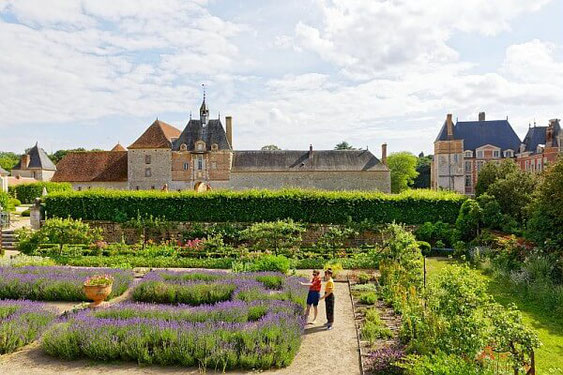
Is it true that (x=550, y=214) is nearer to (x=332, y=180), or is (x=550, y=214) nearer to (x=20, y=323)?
(x=20, y=323)

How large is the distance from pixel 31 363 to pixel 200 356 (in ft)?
8.38

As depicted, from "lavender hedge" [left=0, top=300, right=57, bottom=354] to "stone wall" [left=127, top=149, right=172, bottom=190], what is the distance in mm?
29094

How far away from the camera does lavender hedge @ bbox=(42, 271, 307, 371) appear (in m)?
6.15

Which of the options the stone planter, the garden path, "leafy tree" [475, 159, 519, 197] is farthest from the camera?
"leafy tree" [475, 159, 519, 197]

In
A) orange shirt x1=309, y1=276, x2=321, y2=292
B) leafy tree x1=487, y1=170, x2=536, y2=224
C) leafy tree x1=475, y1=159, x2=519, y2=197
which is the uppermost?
leafy tree x1=475, y1=159, x2=519, y2=197

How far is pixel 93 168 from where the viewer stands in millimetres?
37625

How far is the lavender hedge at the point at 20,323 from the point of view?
22.0 ft

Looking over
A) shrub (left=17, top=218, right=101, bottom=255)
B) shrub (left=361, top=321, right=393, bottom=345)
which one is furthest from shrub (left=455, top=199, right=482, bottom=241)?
shrub (left=17, top=218, right=101, bottom=255)

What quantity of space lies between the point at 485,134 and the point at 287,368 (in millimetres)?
43839

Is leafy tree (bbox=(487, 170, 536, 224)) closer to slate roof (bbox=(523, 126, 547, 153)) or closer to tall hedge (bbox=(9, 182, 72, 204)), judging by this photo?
slate roof (bbox=(523, 126, 547, 153))

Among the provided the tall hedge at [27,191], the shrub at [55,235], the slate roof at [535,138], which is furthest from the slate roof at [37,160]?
the slate roof at [535,138]

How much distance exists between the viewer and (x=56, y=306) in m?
9.41

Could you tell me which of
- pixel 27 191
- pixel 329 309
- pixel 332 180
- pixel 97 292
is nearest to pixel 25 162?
pixel 27 191

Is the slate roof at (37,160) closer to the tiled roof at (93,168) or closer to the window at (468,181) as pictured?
the tiled roof at (93,168)
